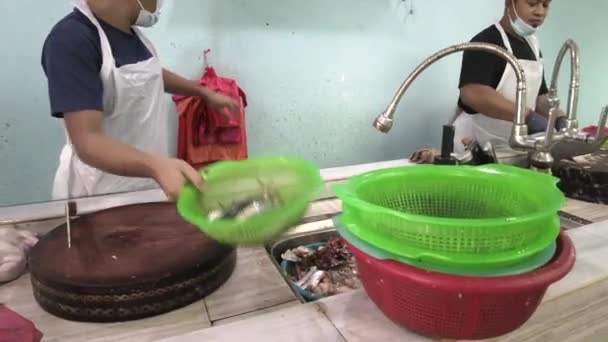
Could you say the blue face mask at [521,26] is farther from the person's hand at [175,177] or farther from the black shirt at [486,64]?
the person's hand at [175,177]

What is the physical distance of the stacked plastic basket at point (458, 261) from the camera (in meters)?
0.44

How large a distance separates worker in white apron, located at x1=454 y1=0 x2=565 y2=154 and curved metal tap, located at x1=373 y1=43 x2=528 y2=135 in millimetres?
580

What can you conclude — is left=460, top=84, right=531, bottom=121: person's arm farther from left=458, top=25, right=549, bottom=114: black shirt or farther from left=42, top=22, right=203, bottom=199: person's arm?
left=42, top=22, right=203, bottom=199: person's arm

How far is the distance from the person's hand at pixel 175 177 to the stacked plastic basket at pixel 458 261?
28 cm

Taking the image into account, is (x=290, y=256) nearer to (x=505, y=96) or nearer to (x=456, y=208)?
(x=456, y=208)

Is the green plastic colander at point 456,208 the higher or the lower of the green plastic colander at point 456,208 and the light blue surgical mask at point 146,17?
the lower

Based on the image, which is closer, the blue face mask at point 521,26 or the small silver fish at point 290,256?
the small silver fish at point 290,256

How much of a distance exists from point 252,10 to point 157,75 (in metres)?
1.03

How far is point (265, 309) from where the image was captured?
65 centimetres

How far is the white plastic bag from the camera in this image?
720 millimetres

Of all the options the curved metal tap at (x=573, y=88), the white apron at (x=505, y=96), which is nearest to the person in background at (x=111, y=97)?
the curved metal tap at (x=573, y=88)

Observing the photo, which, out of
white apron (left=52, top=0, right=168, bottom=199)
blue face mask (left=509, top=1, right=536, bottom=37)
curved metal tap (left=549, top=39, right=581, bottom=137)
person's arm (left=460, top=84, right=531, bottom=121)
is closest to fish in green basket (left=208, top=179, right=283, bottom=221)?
white apron (left=52, top=0, right=168, bottom=199)

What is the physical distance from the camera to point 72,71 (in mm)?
928

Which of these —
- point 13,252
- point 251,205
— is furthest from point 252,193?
point 13,252
